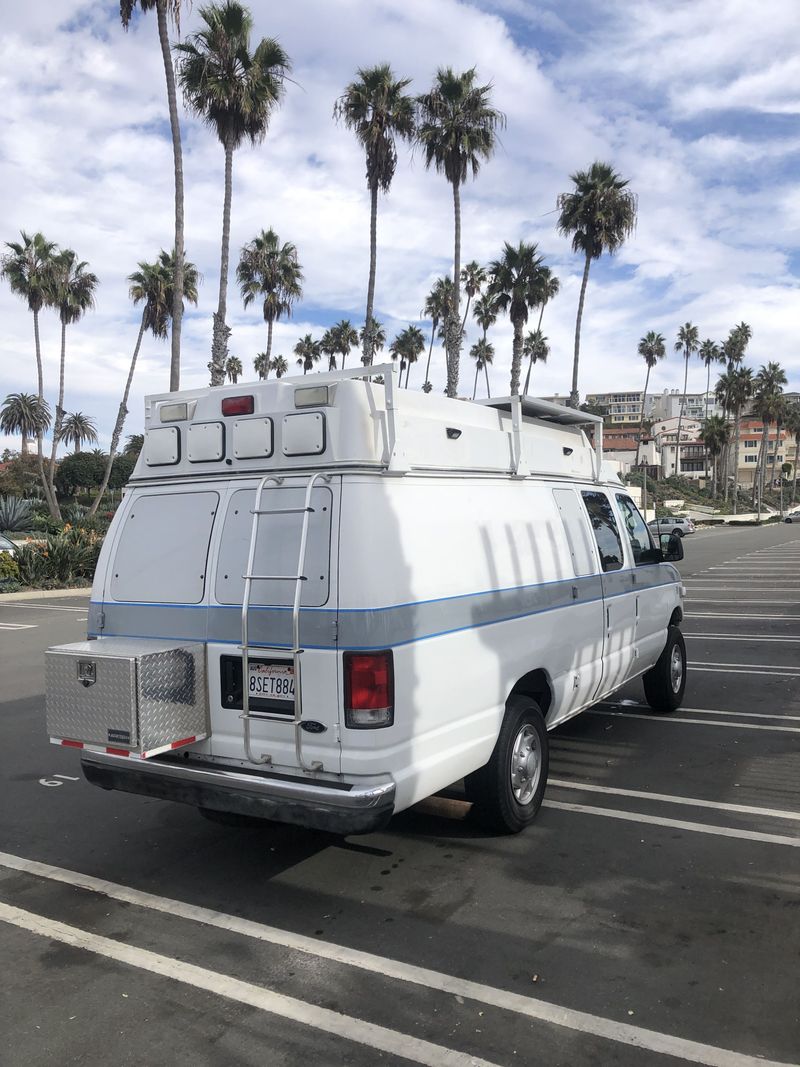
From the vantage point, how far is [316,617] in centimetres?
404

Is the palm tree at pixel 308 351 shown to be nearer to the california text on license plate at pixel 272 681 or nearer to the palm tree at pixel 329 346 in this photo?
the palm tree at pixel 329 346

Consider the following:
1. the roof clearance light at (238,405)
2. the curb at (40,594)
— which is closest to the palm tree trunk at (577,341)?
the curb at (40,594)

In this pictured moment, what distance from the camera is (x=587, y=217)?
40062 mm

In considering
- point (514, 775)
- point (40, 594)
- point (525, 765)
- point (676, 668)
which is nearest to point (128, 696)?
point (514, 775)

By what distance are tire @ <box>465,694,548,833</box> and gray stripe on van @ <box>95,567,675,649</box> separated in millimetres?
617

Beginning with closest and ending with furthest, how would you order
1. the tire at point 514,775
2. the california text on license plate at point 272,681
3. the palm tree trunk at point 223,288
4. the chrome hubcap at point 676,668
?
the california text on license plate at point 272,681 < the tire at point 514,775 < the chrome hubcap at point 676,668 < the palm tree trunk at point 223,288

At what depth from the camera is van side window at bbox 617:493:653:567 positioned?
23.8ft

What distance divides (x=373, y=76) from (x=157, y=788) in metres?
30.9

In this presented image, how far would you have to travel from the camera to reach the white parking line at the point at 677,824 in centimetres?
498

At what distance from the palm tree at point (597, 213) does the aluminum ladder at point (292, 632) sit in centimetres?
3651

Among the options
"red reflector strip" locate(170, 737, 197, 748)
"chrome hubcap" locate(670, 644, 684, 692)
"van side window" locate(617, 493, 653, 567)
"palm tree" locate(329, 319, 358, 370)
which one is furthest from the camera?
"palm tree" locate(329, 319, 358, 370)

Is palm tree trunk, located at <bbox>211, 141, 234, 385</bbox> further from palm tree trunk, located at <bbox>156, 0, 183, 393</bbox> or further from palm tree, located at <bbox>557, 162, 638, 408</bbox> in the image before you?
palm tree, located at <bbox>557, 162, 638, 408</bbox>

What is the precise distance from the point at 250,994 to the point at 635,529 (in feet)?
16.8

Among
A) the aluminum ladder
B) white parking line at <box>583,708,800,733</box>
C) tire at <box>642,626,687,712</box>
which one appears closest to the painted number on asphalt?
the aluminum ladder
